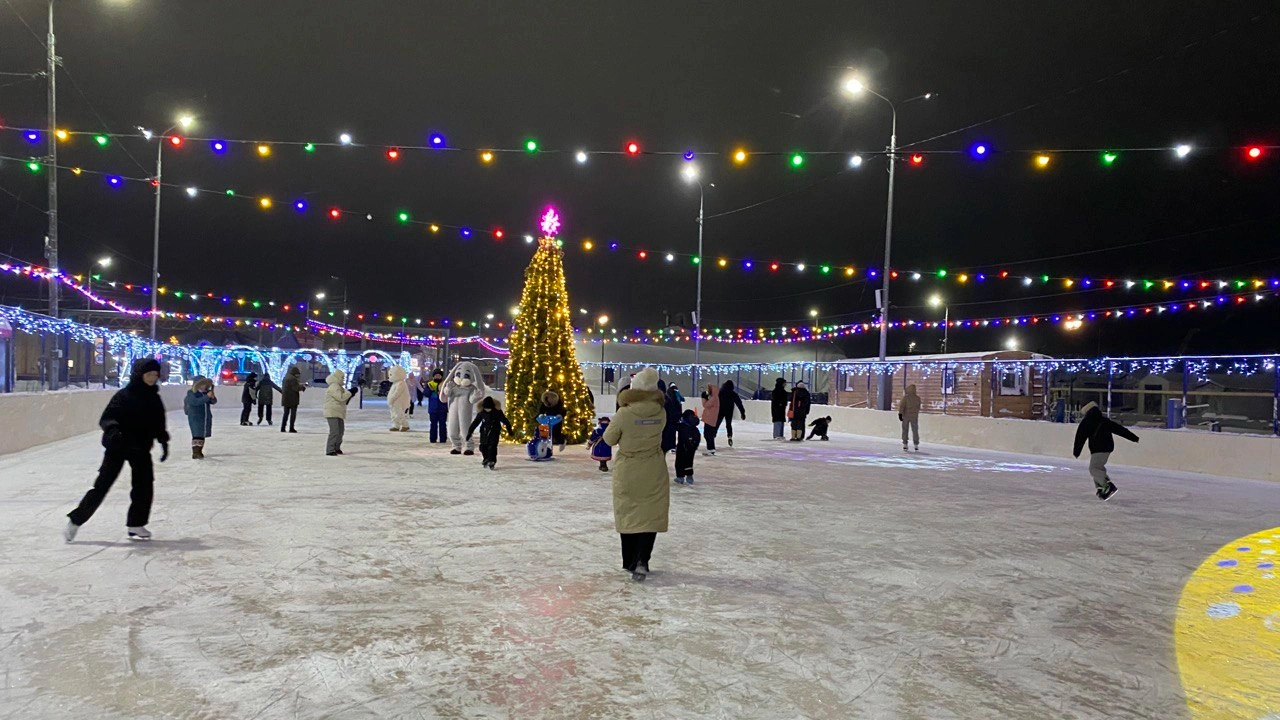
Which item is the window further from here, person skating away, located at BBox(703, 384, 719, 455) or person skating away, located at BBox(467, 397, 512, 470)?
person skating away, located at BBox(467, 397, 512, 470)

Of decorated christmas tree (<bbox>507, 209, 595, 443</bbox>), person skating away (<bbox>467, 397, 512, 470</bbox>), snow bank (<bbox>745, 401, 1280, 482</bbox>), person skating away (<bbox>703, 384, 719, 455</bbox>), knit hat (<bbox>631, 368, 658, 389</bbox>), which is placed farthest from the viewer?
person skating away (<bbox>703, 384, 719, 455</bbox>)

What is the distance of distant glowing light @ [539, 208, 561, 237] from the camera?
15.4 m

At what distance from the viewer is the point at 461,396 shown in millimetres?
14359

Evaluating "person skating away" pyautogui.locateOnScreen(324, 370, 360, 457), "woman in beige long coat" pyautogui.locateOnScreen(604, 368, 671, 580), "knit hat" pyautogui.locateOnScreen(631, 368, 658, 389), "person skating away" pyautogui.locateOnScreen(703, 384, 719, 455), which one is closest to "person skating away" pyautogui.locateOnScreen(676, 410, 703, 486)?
"person skating away" pyautogui.locateOnScreen(703, 384, 719, 455)

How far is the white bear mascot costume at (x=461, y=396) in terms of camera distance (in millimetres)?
14289

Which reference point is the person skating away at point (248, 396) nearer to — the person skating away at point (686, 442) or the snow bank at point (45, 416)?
the snow bank at point (45, 416)

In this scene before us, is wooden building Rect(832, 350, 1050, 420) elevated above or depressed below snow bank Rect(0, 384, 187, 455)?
above

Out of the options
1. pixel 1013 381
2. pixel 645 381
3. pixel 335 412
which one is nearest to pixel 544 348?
pixel 335 412

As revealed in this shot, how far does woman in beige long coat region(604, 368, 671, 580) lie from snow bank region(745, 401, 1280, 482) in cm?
1261

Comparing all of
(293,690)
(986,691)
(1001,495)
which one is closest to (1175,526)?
(1001,495)

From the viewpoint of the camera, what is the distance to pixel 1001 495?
34.6 ft

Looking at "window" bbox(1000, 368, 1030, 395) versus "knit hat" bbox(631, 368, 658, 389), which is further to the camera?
"window" bbox(1000, 368, 1030, 395)

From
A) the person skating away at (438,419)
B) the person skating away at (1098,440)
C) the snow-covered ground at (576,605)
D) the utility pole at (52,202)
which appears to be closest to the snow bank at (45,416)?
the utility pole at (52,202)

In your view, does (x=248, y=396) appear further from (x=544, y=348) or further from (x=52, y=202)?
(x=544, y=348)
